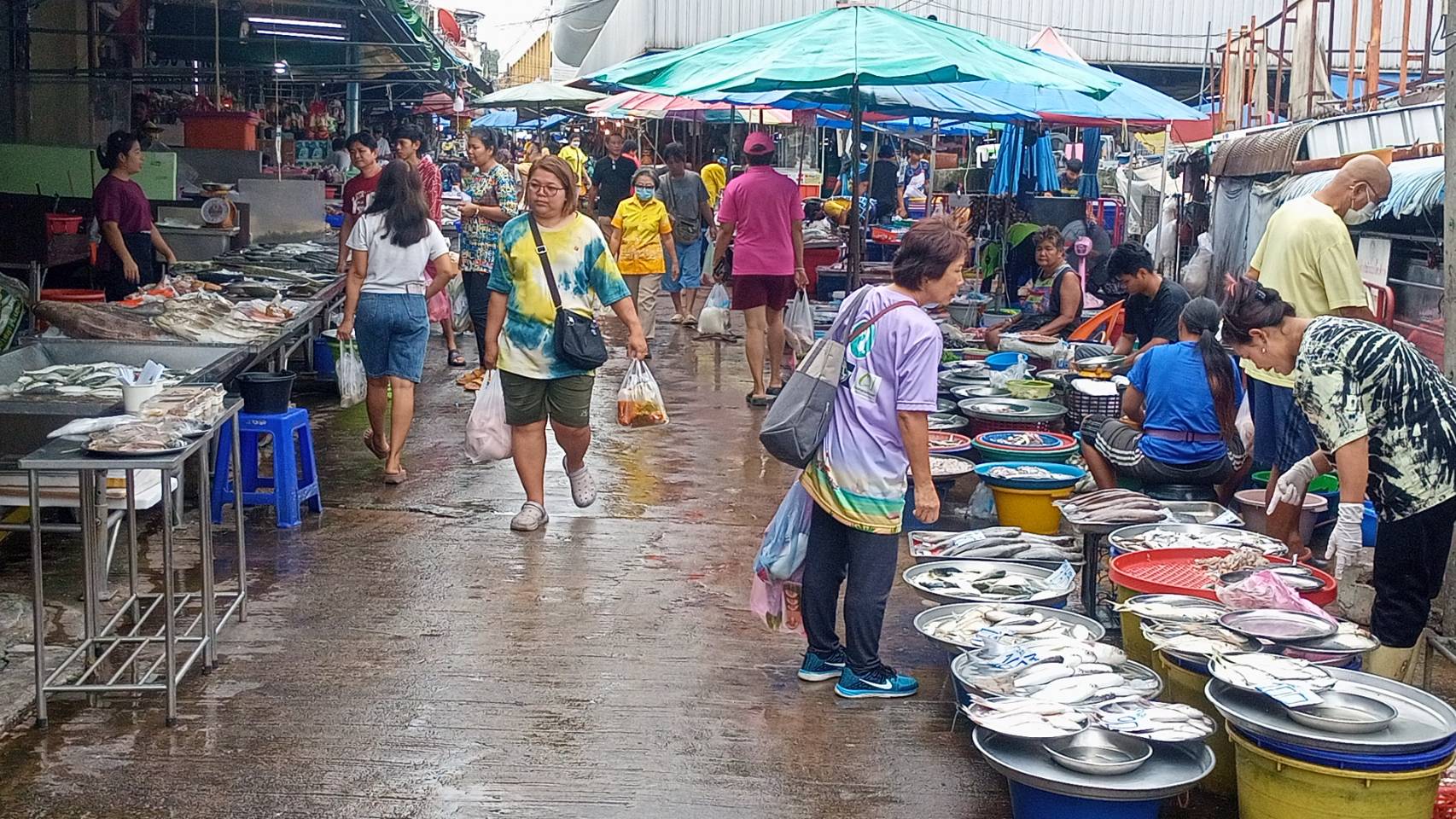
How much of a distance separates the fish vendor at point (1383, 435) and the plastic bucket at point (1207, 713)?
83 cm

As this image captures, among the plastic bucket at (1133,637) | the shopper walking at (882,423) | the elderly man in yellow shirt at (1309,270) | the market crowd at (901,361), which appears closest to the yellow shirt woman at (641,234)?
the market crowd at (901,361)

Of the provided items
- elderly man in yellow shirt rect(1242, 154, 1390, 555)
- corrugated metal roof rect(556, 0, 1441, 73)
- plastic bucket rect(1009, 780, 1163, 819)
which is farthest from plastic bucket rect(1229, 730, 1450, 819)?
corrugated metal roof rect(556, 0, 1441, 73)

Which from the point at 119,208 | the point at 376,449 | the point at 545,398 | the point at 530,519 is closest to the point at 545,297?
the point at 545,398

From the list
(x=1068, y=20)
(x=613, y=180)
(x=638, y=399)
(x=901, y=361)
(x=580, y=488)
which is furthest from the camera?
(x=1068, y=20)

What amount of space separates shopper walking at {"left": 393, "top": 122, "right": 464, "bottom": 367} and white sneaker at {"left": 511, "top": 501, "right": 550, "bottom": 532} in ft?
5.81

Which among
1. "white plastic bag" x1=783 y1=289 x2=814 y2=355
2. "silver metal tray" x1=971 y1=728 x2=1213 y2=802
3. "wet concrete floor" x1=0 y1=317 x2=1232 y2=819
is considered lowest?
"wet concrete floor" x1=0 y1=317 x2=1232 y2=819

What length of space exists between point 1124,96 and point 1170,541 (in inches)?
250

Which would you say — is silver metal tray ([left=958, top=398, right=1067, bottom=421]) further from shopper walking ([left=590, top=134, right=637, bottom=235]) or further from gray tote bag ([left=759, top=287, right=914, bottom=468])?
shopper walking ([left=590, top=134, right=637, bottom=235])

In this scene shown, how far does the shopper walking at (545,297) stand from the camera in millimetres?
6902

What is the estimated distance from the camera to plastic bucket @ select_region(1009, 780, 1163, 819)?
148 inches

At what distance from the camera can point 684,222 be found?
15641 millimetres

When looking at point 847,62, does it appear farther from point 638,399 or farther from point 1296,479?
point 1296,479

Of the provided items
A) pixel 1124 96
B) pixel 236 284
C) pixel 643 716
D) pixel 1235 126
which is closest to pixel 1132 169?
pixel 1235 126

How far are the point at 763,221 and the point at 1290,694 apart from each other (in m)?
7.05
